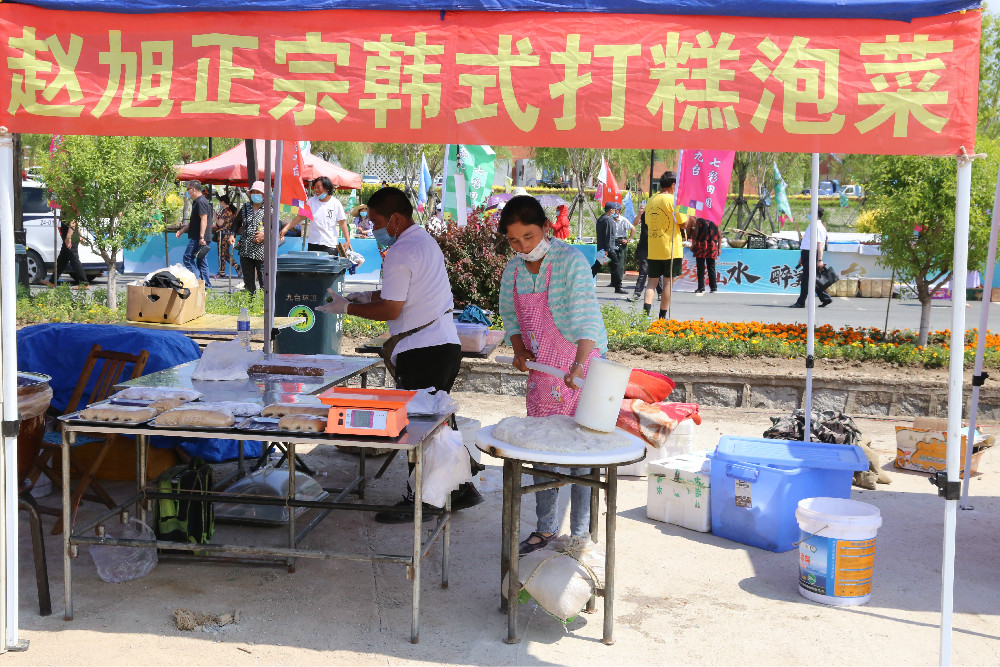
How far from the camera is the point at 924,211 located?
31.0ft

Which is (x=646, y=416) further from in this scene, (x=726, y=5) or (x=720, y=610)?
(x=726, y=5)

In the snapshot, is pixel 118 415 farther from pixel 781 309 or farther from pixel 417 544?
pixel 781 309

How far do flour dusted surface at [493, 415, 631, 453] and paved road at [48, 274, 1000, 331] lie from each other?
34.0ft

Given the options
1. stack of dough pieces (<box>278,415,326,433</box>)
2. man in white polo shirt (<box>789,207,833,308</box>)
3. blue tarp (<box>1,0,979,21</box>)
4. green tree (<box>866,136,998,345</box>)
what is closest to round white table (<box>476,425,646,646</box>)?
stack of dough pieces (<box>278,415,326,433</box>)

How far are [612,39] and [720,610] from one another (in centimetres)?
272

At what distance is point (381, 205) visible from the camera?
214 inches

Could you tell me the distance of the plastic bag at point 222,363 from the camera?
5191 millimetres

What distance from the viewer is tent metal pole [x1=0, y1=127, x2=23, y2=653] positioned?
3.83 metres

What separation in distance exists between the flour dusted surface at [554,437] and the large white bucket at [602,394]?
49 mm

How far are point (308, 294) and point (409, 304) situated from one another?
3878mm

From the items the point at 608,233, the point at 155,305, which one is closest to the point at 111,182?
the point at 155,305

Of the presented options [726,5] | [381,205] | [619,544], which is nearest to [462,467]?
[619,544]

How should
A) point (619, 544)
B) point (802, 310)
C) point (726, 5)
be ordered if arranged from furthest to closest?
point (802, 310) → point (619, 544) → point (726, 5)

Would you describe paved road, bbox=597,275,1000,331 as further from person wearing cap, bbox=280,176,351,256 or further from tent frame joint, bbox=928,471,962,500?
tent frame joint, bbox=928,471,962,500
